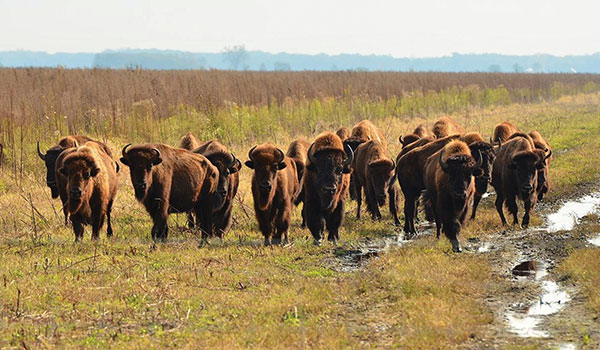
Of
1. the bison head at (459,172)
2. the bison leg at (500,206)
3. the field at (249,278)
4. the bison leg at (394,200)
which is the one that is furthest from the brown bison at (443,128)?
the bison head at (459,172)

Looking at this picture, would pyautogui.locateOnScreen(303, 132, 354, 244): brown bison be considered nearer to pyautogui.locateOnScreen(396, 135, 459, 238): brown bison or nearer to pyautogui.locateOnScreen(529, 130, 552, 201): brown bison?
pyautogui.locateOnScreen(396, 135, 459, 238): brown bison

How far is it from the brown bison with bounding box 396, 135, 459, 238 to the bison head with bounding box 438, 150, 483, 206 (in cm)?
196

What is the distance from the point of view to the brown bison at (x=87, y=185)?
1173 cm

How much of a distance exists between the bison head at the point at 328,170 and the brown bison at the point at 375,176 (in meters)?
1.59

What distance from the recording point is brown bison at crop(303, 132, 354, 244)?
502 inches

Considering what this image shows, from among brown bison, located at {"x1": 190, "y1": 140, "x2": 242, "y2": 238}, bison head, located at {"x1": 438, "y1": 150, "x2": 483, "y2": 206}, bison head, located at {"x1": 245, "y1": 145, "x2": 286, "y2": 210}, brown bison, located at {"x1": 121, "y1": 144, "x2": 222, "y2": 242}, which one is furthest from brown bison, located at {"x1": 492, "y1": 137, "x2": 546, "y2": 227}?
brown bison, located at {"x1": 121, "y1": 144, "x2": 222, "y2": 242}

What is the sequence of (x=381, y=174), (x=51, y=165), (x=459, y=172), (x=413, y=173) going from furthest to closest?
(x=413, y=173), (x=381, y=174), (x=51, y=165), (x=459, y=172)

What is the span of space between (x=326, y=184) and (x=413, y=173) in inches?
108

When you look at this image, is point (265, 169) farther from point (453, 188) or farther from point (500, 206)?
point (500, 206)

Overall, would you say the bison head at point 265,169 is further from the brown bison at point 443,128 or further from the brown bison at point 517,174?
the brown bison at point 443,128

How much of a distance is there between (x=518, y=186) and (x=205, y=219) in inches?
226

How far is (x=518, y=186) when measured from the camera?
48.4 feet

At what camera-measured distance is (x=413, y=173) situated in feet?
48.7

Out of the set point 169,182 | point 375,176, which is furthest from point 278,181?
point 375,176
